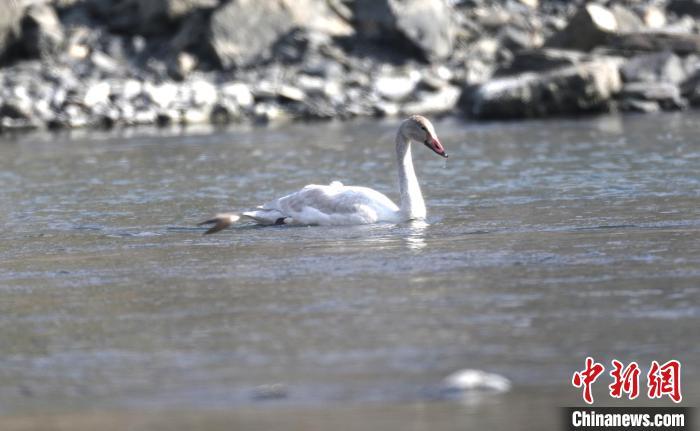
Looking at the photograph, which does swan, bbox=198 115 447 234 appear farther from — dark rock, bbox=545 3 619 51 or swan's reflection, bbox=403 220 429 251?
dark rock, bbox=545 3 619 51

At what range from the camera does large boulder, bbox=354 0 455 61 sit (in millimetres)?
39062

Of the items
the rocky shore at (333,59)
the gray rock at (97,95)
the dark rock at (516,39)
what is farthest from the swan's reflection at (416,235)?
the dark rock at (516,39)

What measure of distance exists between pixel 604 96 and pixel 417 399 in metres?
25.1

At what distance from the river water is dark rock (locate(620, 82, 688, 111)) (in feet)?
39.9

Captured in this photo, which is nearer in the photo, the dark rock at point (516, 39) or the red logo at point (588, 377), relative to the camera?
the red logo at point (588, 377)

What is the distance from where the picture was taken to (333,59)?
38.6 meters

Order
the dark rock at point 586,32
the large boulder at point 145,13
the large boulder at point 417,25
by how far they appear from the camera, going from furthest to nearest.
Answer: the large boulder at point 145,13 → the large boulder at point 417,25 → the dark rock at point 586,32

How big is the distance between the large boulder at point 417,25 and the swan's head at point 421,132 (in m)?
24.5

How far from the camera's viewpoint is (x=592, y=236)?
39.7 ft

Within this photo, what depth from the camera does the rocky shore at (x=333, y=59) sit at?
104 feet

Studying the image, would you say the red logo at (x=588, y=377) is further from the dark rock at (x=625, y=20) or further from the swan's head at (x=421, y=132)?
the dark rock at (x=625, y=20)

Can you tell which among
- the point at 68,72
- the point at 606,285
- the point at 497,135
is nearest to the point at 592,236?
the point at 606,285

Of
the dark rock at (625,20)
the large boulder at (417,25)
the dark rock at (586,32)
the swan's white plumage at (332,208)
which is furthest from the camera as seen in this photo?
the large boulder at (417,25)

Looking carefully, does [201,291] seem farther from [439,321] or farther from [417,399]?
[417,399]
